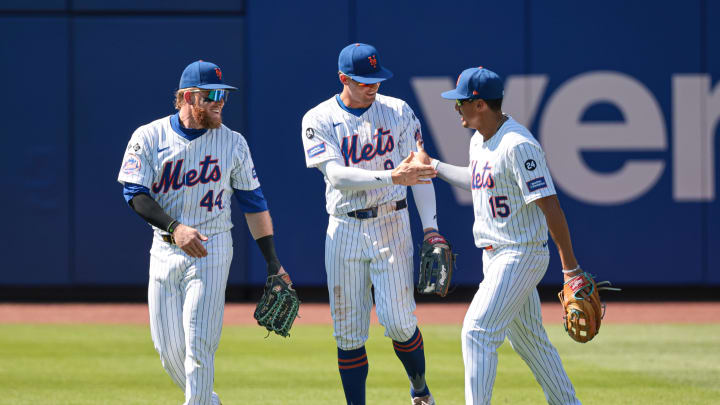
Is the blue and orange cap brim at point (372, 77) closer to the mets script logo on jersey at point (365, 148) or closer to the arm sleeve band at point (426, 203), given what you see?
the mets script logo on jersey at point (365, 148)

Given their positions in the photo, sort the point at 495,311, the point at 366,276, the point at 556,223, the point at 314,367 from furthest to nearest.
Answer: the point at 314,367
the point at 366,276
the point at 495,311
the point at 556,223

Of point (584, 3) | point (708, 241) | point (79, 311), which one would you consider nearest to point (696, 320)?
point (708, 241)

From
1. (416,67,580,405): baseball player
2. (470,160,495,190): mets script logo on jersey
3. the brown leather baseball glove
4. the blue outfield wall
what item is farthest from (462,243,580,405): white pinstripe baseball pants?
the blue outfield wall

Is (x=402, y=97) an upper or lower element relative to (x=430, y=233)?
upper

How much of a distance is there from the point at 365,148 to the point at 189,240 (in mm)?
1323

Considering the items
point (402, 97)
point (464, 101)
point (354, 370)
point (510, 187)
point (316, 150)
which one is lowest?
point (354, 370)

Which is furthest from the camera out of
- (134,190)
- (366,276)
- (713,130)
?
(713,130)

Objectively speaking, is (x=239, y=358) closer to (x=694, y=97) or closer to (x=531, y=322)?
(x=531, y=322)

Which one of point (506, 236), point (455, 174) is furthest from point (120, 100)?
point (506, 236)

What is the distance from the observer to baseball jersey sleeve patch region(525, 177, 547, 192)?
4.66m

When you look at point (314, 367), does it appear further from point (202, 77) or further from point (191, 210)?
point (202, 77)

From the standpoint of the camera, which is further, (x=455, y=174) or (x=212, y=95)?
(x=455, y=174)

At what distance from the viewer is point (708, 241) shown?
479 inches

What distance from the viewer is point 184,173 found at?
5.13 meters
